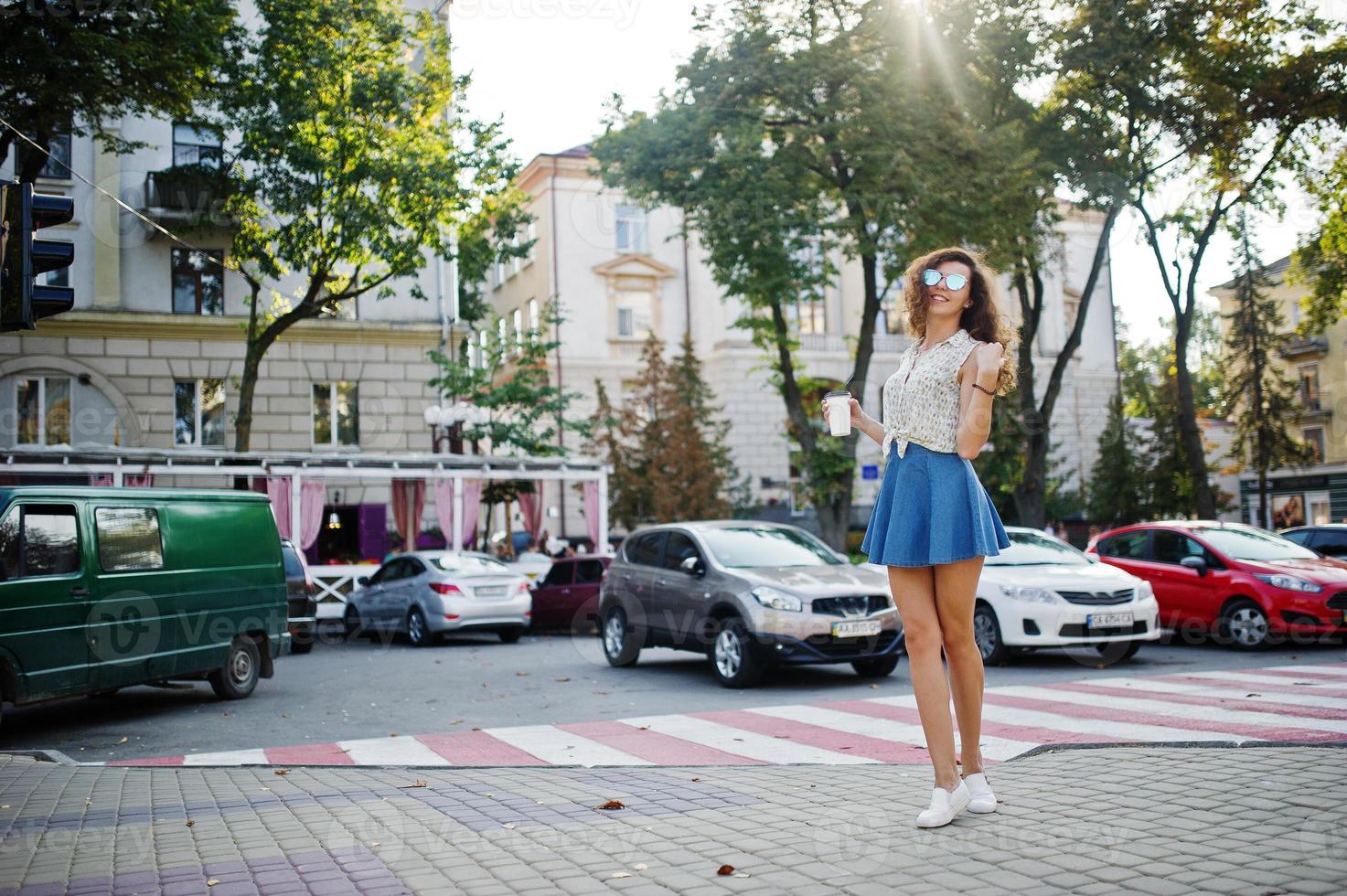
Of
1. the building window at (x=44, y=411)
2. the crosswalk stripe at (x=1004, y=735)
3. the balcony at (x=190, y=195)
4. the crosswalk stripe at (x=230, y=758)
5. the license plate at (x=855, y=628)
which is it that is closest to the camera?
the crosswalk stripe at (x=1004, y=735)

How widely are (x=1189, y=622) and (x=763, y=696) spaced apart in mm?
6531

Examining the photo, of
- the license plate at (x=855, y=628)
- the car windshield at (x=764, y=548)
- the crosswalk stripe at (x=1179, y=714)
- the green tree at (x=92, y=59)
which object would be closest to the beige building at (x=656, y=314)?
the green tree at (x=92, y=59)

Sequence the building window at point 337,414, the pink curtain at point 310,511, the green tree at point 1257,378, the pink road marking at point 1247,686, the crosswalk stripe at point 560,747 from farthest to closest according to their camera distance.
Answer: the green tree at point 1257,378 < the building window at point 337,414 < the pink curtain at point 310,511 < the pink road marking at point 1247,686 < the crosswalk stripe at point 560,747

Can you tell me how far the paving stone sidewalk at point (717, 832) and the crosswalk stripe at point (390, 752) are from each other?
47.6 inches

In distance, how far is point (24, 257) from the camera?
8.12 metres

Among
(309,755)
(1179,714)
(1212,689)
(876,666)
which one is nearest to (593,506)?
(876,666)

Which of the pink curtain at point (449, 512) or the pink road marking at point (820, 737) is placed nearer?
the pink road marking at point (820, 737)

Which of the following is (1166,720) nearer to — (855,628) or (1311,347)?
(855,628)

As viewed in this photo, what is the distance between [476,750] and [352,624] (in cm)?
1402

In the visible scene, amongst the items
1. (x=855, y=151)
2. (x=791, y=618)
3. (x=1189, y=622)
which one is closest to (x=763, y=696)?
(x=791, y=618)

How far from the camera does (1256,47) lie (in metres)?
23.8

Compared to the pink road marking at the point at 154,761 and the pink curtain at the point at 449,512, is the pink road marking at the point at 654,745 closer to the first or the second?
the pink road marking at the point at 154,761

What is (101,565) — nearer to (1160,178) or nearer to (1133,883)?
(1133,883)

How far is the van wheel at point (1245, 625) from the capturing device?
46.8 feet
